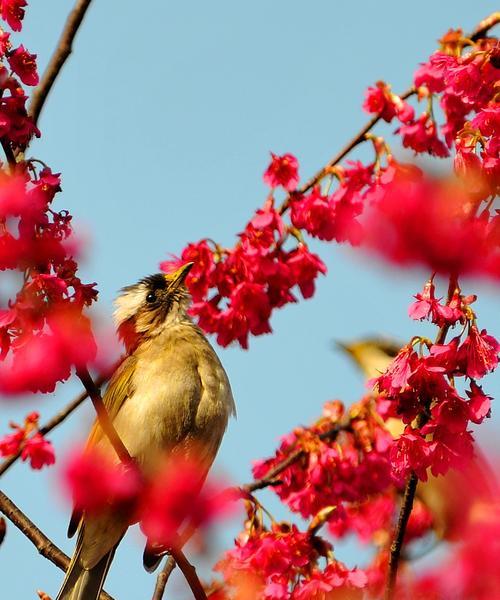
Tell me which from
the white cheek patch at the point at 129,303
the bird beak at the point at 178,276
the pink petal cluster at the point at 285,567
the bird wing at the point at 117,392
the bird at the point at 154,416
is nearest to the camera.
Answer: the pink petal cluster at the point at 285,567

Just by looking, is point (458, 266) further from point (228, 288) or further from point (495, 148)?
point (228, 288)

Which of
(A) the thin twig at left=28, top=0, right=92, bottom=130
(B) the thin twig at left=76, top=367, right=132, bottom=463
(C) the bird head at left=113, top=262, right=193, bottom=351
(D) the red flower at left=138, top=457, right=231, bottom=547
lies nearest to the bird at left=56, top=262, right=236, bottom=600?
(C) the bird head at left=113, top=262, right=193, bottom=351

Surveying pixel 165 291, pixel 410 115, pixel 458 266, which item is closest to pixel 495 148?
pixel 458 266

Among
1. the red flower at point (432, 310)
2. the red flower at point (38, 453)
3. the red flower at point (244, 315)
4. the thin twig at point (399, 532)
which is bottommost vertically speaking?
Answer: the thin twig at point (399, 532)

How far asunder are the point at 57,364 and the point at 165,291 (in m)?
2.79

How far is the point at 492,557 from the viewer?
2.26 metres

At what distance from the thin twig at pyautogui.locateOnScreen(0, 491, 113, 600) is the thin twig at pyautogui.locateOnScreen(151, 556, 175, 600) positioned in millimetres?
421

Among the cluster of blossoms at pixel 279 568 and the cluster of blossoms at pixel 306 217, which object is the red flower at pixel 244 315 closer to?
the cluster of blossoms at pixel 306 217

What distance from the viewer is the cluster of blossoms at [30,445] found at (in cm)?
394

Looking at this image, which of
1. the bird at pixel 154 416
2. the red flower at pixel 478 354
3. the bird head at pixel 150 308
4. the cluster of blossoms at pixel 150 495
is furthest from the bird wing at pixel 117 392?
the red flower at pixel 478 354

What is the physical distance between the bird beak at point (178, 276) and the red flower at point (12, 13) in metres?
1.72

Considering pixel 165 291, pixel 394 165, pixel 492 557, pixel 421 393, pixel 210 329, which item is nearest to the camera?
pixel 492 557

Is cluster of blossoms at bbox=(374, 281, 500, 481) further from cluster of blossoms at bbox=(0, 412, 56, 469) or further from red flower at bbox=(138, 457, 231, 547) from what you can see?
cluster of blossoms at bbox=(0, 412, 56, 469)

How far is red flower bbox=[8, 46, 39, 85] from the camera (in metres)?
3.07
